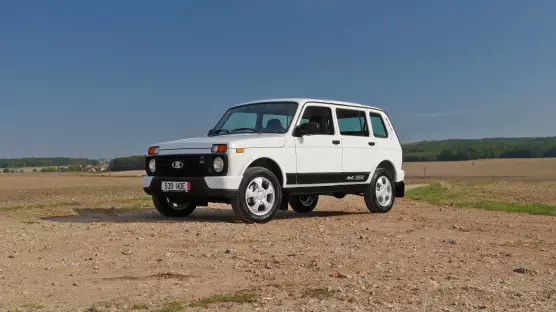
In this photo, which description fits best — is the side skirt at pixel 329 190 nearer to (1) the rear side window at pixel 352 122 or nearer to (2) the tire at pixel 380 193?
(2) the tire at pixel 380 193

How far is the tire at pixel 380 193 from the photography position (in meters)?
11.9

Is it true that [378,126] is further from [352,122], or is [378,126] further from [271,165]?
[271,165]

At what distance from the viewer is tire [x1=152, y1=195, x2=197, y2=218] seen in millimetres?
10773

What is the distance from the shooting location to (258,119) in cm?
1069

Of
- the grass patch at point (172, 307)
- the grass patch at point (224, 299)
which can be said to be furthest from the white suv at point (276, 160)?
the grass patch at point (172, 307)

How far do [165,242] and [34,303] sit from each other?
2818 mm

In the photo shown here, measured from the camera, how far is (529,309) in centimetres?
432

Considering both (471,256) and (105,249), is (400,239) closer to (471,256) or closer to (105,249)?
(471,256)

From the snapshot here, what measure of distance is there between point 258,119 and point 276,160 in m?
1.10

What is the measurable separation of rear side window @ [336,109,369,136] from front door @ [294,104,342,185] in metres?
0.27

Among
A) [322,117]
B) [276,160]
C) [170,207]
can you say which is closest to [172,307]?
[276,160]

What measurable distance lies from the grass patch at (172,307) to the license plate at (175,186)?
5.07 meters

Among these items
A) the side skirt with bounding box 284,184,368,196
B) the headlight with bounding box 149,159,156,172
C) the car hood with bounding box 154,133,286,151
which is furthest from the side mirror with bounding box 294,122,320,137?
the headlight with bounding box 149,159,156,172

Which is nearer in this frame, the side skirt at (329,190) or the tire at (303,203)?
the side skirt at (329,190)
